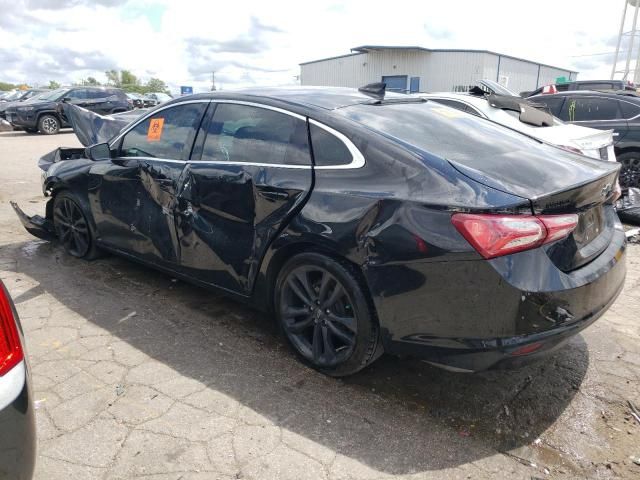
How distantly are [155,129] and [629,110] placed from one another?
6.98 meters

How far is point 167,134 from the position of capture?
151 inches

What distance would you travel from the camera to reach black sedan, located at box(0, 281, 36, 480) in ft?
5.07

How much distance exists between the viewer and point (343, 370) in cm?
287

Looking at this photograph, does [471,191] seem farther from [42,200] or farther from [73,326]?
[42,200]

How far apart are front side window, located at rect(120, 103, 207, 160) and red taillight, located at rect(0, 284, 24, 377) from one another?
2.02m

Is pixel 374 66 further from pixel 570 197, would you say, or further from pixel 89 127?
pixel 570 197

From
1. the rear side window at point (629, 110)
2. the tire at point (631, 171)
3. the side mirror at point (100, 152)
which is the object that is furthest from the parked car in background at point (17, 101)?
the tire at point (631, 171)

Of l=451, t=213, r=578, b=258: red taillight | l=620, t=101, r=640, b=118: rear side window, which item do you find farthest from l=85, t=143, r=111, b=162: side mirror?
l=620, t=101, r=640, b=118: rear side window

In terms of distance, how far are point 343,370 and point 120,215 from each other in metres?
2.33

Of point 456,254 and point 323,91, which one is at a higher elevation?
point 323,91

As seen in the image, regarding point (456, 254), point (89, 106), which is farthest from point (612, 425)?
point (89, 106)

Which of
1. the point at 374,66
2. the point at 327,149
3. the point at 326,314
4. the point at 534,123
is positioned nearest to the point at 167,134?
the point at 327,149

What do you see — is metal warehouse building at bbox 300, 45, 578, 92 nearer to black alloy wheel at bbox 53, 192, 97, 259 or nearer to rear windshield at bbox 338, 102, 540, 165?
black alloy wheel at bbox 53, 192, 97, 259

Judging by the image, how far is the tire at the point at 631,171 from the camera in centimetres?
736
